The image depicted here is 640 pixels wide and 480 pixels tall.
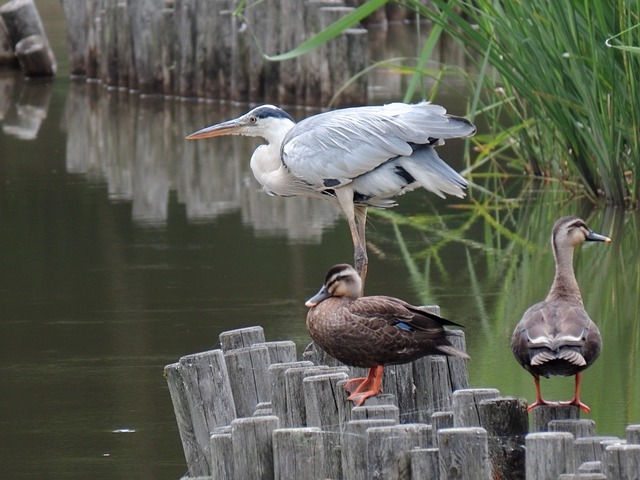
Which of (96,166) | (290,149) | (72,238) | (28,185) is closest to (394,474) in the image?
(290,149)

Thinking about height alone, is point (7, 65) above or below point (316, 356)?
above

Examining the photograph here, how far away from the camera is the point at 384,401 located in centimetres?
520

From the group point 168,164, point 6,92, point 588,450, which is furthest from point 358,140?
point 6,92

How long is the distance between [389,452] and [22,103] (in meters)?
15.9

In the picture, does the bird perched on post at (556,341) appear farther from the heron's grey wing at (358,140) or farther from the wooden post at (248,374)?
the heron's grey wing at (358,140)

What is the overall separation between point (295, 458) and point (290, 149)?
122 inches

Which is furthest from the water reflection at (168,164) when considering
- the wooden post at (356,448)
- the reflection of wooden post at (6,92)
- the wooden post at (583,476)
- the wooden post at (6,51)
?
the wooden post at (583,476)

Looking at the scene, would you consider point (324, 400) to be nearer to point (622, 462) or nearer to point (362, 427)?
point (362, 427)

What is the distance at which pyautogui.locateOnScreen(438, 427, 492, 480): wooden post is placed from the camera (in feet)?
14.0

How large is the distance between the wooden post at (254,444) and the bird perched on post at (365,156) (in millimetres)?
2734

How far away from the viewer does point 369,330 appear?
17.4 ft

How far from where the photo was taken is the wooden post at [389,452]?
4352mm

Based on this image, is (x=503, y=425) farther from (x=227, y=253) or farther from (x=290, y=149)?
(x=227, y=253)

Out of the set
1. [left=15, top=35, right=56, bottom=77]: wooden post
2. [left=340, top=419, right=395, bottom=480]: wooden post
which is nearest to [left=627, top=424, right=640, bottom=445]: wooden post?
[left=340, top=419, right=395, bottom=480]: wooden post
